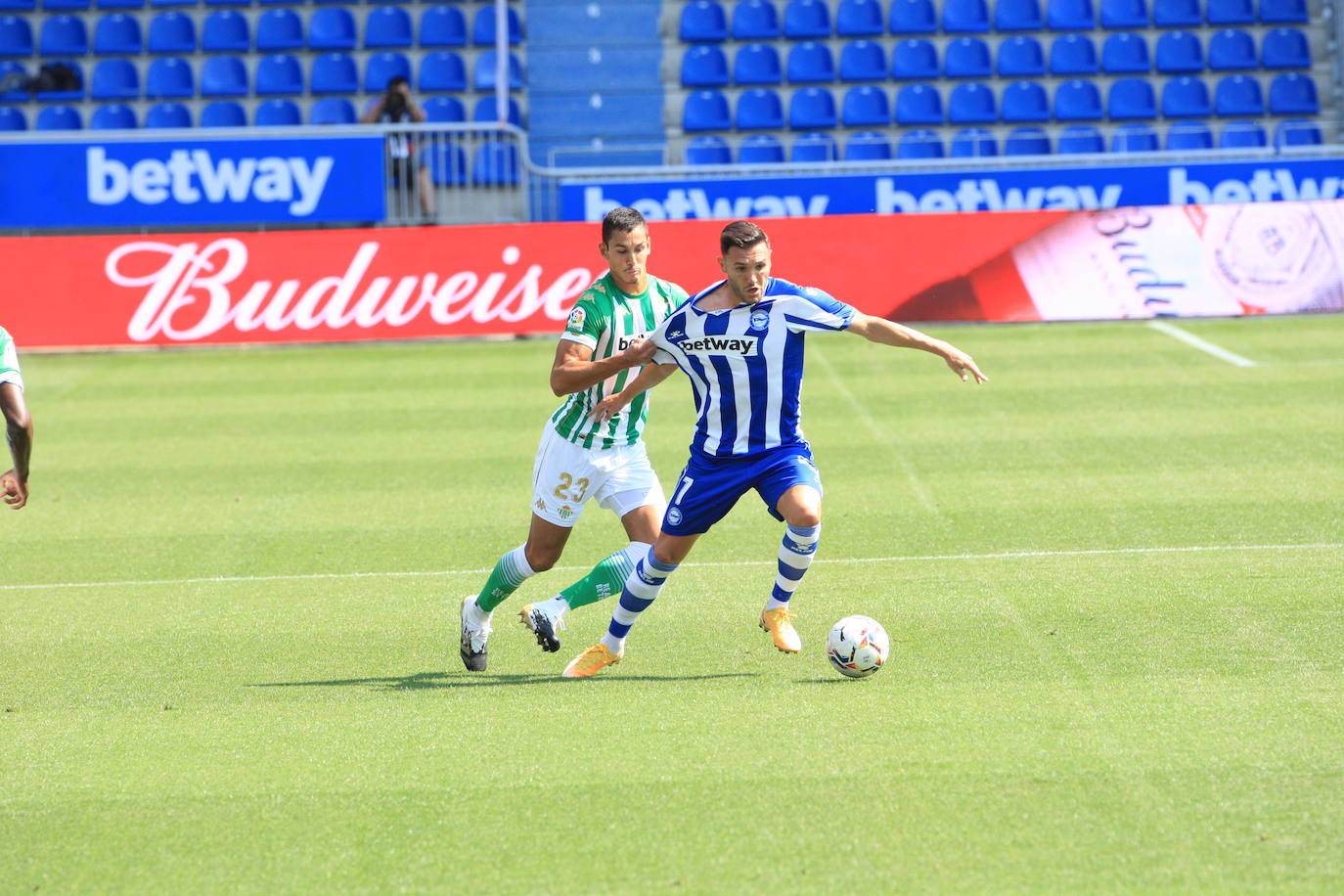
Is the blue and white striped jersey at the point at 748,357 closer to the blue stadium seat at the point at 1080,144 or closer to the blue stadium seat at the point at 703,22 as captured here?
the blue stadium seat at the point at 1080,144

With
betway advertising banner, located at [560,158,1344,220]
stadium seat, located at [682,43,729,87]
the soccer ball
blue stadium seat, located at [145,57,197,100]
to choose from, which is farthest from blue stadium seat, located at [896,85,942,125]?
the soccer ball

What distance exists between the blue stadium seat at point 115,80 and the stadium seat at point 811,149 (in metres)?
10.1

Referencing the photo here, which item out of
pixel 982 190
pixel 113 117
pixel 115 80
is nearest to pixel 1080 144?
pixel 982 190

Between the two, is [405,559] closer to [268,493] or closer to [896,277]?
[268,493]

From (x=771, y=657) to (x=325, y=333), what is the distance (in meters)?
10.7

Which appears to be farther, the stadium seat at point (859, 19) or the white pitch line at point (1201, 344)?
the stadium seat at point (859, 19)

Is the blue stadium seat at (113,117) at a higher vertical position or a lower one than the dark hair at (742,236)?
→ higher

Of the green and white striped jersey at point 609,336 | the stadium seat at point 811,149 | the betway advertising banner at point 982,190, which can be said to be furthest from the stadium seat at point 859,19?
the green and white striped jersey at point 609,336

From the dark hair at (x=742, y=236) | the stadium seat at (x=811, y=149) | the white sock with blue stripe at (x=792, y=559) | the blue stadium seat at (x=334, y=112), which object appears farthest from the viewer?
the blue stadium seat at (x=334, y=112)

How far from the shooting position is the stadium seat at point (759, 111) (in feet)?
74.1

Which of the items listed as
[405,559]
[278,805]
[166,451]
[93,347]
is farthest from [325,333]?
[278,805]

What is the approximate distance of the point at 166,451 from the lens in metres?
12.3

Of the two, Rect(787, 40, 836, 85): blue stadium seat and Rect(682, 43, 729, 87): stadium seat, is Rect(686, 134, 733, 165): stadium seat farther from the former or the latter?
Rect(787, 40, 836, 85): blue stadium seat

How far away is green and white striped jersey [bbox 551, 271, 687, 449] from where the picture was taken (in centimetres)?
650
